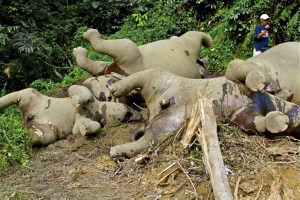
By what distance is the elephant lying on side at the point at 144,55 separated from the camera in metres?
6.12

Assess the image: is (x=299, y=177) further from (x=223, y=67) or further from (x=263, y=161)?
(x=223, y=67)

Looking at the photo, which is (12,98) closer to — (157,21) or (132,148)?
(132,148)

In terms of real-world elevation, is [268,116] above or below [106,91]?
above

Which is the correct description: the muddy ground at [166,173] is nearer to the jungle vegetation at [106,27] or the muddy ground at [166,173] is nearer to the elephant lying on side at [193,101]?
the elephant lying on side at [193,101]

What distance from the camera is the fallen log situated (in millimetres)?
3422

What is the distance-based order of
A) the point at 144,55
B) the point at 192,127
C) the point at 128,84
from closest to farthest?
the point at 192,127 → the point at 128,84 → the point at 144,55

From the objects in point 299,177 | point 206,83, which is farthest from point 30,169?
point 299,177

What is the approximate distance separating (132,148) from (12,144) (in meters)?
1.29

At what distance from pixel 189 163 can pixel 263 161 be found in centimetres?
64

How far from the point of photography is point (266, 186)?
12.3ft

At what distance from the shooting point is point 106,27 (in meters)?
12.1

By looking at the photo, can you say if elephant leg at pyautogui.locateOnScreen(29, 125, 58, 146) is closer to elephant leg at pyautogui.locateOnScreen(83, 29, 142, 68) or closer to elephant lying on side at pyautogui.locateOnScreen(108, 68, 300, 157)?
elephant lying on side at pyautogui.locateOnScreen(108, 68, 300, 157)

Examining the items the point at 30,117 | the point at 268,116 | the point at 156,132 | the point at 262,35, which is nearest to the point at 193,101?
the point at 156,132

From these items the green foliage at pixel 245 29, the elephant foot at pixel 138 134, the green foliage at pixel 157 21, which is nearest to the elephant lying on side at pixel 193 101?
the elephant foot at pixel 138 134
